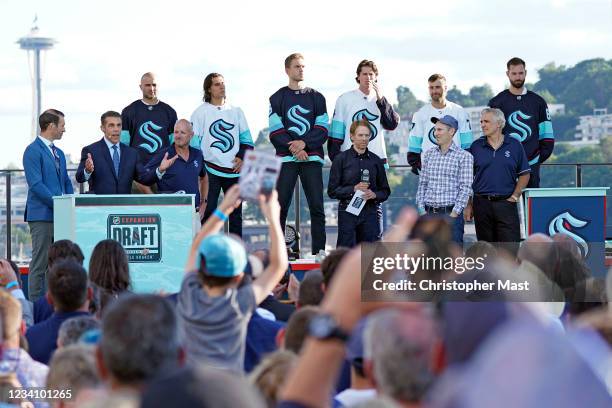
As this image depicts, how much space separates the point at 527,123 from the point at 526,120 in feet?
0.11

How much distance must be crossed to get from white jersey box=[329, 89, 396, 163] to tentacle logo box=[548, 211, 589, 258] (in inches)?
75.1

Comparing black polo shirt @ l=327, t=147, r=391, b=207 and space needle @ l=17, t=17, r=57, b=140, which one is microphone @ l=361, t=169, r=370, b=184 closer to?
black polo shirt @ l=327, t=147, r=391, b=207

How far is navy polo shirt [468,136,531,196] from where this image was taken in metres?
11.1

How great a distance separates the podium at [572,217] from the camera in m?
11.1

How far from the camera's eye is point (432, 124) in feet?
39.1

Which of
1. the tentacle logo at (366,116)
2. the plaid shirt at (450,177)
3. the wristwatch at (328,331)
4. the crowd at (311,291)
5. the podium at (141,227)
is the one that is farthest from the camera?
the tentacle logo at (366,116)

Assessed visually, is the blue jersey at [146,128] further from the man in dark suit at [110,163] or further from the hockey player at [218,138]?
the man in dark suit at [110,163]

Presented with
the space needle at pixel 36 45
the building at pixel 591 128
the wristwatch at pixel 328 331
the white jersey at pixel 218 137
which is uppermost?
the space needle at pixel 36 45

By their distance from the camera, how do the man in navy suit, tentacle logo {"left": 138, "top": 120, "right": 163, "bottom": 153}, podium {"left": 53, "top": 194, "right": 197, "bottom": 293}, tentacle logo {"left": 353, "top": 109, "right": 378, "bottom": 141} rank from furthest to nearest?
tentacle logo {"left": 353, "top": 109, "right": 378, "bottom": 141}
tentacle logo {"left": 138, "top": 120, "right": 163, "bottom": 153}
the man in navy suit
podium {"left": 53, "top": 194, "right": 197, "bottom": 293}

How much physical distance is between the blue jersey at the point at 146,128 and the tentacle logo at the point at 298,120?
1.23 metres

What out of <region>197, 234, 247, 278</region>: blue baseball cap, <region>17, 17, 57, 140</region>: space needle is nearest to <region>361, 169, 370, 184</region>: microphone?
<region>197, 234, 247, 278</region>: blue baseball cap

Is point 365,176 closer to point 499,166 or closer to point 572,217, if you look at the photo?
point 499,166

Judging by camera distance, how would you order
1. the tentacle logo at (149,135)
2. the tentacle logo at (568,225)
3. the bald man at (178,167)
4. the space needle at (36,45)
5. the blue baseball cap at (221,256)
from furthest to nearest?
the space needle at (36,45)
the tentacle logo at (149,135)
the bald man at (178,167)
the tentacle logo at (568,225)
the blue baseball cap at (221,256)

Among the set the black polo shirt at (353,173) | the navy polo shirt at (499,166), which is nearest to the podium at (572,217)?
the navy polo shirt at (499,166)
